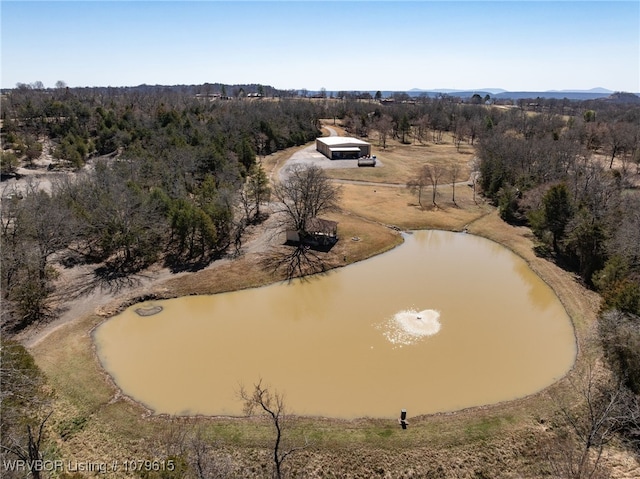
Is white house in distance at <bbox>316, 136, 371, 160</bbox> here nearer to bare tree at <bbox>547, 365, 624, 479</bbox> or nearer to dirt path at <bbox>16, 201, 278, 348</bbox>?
dirt path at <bbox>16, 201, 278, 348</bbox>

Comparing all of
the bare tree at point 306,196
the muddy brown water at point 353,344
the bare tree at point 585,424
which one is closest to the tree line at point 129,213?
the bare tree at point 306,196

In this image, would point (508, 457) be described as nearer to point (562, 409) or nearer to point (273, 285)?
point (562, 409)

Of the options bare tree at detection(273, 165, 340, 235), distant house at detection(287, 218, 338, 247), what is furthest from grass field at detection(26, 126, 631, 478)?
bare tree at detection(273, 165, 340, 235)

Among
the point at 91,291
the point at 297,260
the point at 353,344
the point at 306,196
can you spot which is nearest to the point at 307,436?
the point at 353,344

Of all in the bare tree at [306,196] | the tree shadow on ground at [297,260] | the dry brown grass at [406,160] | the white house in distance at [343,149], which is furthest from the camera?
the white house in distance at [343,149]

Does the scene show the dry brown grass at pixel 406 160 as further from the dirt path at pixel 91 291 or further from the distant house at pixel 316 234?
the dirt path at pixel 91 291

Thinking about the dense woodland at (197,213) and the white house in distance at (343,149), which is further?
the white house in distance at (343,149)

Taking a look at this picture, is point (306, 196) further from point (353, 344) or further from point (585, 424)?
point (585, 424)
